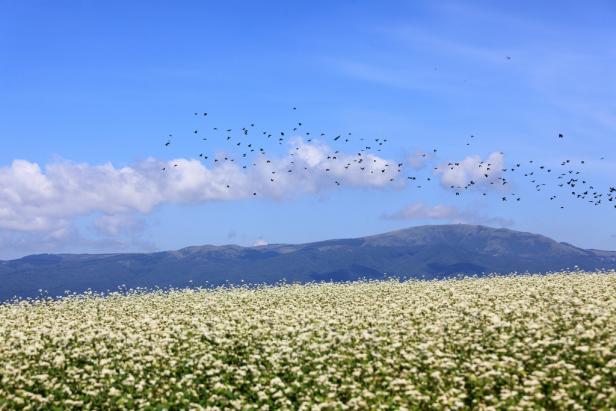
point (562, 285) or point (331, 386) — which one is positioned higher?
point (562, 285)

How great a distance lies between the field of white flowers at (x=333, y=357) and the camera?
1524 centimetres

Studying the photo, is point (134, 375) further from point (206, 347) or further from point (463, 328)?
point (463, 328)

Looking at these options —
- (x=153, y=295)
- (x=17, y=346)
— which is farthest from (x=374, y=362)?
(x=153, y=295)

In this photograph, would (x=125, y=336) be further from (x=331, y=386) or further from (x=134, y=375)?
(x=331, y=386)

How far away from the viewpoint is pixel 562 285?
28203mm

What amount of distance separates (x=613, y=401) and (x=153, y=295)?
86.2 ft

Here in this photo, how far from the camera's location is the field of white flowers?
50.0 feet

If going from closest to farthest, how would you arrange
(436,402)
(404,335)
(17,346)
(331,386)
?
(436,402)
(331,386)
(404,335)
(17,346)

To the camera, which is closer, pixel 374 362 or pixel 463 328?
pixel 374 362

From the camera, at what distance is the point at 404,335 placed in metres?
19.5

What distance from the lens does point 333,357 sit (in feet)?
58.5

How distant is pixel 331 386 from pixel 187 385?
3.65 metres

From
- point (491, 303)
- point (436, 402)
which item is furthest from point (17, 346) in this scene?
point (491, 303)

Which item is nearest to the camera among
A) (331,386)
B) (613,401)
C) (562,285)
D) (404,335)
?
(613,401)
